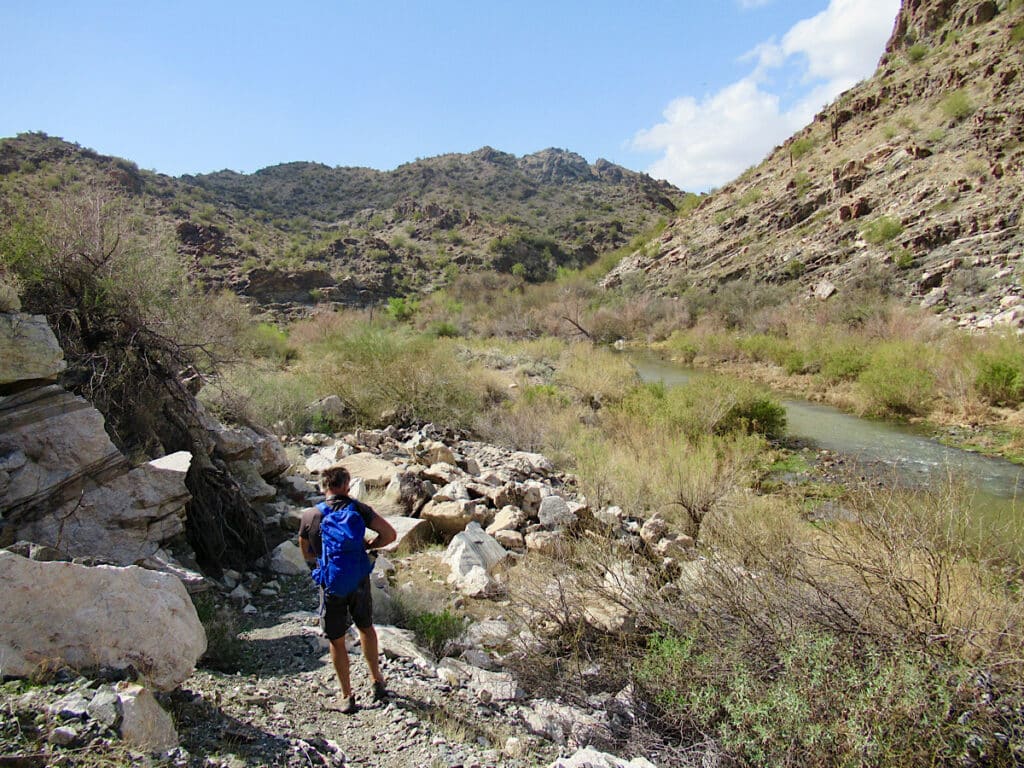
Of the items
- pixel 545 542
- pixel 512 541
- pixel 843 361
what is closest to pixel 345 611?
pixel 545 542

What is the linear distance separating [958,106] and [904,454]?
23.2 m

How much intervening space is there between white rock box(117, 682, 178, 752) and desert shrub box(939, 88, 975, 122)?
33.3 meters

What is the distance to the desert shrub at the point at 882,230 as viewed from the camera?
22.4 m

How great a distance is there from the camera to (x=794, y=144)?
3716cm

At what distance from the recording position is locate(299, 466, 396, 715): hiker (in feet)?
10.6

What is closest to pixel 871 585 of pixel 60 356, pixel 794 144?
pixel 60 356

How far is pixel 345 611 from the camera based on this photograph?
10.8ft

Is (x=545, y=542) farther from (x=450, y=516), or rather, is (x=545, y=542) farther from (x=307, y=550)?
(x=307, y=550)

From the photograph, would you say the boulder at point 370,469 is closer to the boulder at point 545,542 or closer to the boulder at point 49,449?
the boulder at point 545,542

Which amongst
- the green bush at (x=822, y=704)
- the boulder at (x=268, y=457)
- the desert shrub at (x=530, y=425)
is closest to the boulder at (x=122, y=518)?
the boulder at (x=268, y=457)

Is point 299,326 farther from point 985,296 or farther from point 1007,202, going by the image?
point 1007,202

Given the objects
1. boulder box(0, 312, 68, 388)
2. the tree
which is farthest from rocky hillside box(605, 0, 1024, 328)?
boulder box(0, 312, 68, 388)

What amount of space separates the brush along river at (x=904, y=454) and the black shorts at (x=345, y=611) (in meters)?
6.50

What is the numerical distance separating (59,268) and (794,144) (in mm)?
41991
